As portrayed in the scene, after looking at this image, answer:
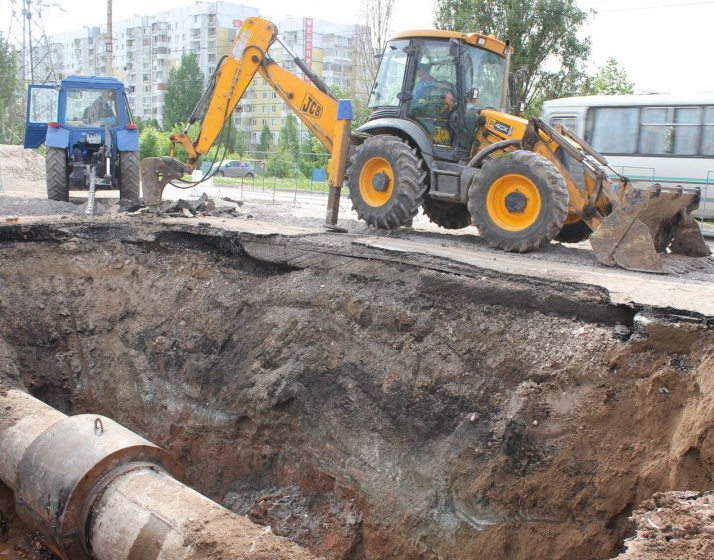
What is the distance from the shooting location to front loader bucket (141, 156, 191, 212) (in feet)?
31.7

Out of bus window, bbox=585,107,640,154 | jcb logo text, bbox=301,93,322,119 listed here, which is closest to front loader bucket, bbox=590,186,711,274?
jcb logo text, bbox=301,93,322,119

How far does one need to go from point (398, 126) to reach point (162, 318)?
382 cm

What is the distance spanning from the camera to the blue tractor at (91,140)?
12.0m

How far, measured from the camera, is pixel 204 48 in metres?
64.6

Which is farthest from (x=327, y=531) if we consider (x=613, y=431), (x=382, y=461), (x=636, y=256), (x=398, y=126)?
(x=398, y=126)

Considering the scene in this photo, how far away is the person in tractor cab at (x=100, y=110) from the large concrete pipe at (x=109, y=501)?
9354 millimetres

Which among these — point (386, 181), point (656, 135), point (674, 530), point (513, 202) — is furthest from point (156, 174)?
point (656, 135)

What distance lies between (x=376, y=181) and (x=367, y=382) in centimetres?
364

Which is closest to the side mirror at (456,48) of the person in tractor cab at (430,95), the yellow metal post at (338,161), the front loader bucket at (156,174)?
the person in tractor cab at (430,95)

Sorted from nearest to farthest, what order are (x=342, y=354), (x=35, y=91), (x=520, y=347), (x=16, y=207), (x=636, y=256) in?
(x=520, y=347)
(x=342, y=354)
(x=636, y=256)
(x=16, y=207)
(x=35, y=91)

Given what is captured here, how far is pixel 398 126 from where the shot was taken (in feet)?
28.0

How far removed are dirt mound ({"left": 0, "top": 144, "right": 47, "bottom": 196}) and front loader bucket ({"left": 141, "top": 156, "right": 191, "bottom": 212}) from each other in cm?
1106

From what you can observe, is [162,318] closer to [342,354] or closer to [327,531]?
[342,354]

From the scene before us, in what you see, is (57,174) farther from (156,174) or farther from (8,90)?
(8,90)
